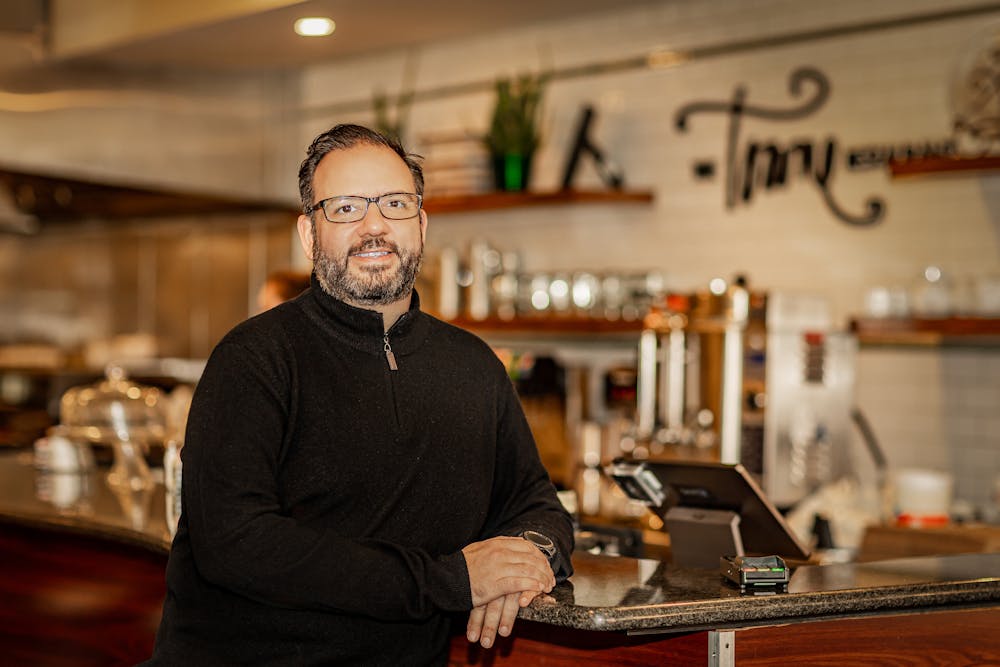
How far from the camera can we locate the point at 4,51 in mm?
6066

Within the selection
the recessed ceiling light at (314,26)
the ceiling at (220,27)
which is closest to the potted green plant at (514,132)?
the ceiling at (220,27)

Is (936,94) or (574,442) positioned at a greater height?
(936,94)

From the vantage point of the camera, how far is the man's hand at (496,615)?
209 cm

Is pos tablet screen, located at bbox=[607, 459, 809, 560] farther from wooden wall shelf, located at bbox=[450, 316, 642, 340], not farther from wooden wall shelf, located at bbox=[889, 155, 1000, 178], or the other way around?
wooden wall shelf, located at bbox=[450, 316, 642, 340]

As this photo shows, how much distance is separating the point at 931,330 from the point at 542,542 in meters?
2.76

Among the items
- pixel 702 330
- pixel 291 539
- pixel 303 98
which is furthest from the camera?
pixel 303 98

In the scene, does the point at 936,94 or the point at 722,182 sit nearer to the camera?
the point at 936,94

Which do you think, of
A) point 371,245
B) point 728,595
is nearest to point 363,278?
point 371,245

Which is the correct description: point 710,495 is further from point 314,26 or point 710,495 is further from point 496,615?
point 314,26

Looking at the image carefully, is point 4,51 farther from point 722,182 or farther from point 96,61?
point 722,182

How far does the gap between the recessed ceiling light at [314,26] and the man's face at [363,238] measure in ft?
12.1

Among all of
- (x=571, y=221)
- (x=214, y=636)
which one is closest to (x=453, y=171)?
(x=571, y=221)

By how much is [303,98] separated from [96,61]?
1.30 m

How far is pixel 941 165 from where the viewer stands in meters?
4.48
